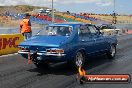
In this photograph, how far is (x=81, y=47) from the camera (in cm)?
1126

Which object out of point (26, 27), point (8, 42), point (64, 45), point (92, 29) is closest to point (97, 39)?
point (92, 29)

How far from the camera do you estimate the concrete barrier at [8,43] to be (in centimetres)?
1666

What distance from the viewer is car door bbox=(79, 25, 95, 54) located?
1147 centimetres

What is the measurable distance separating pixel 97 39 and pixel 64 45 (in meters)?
2.69

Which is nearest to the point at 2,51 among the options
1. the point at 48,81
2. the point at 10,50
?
the point at 10,50

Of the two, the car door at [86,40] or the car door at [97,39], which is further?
the car door at [97,39]

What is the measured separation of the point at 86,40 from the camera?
11.8 meters

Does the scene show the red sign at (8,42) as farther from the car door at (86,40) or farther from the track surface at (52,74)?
the car door at (86,40)

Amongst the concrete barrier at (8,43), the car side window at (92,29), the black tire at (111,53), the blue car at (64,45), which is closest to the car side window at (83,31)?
the blue car at (64,45)

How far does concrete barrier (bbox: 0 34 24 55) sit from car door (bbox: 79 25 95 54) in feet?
20.0

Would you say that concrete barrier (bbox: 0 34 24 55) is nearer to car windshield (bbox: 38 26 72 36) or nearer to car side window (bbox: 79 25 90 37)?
car windshield (bbox: 38 26 72 36)

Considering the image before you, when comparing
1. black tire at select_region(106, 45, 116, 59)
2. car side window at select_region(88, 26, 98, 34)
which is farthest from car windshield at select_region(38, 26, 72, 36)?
black tire at select_region(106, 45, 116, 59)

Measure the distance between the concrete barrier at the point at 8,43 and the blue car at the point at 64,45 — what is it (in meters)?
5.44

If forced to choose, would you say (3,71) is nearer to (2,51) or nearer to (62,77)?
(62,77)
